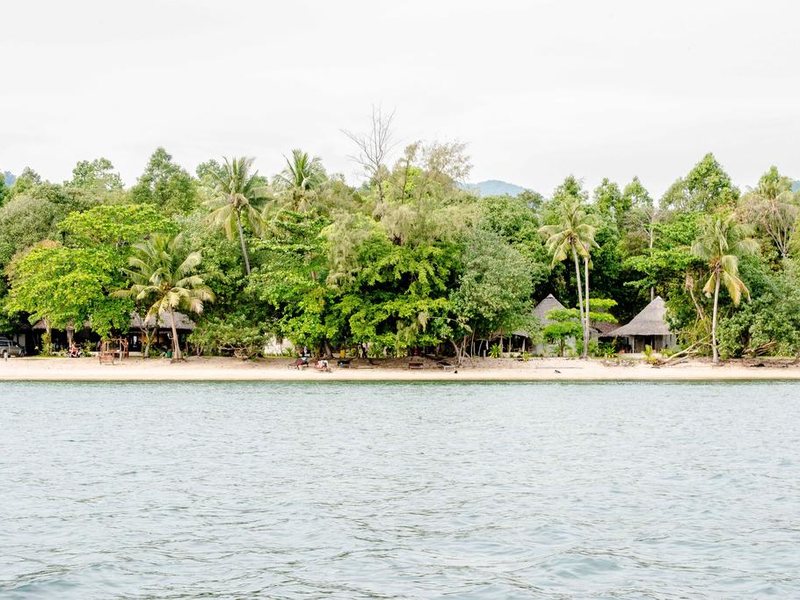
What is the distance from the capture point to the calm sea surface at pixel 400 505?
9781 millimetres

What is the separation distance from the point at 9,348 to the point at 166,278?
40.7 feet

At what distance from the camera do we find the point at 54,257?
43188 millimetres

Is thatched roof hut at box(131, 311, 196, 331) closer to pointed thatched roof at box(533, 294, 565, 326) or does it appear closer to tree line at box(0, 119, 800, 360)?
tree line at box(0, 119, 800, 360)

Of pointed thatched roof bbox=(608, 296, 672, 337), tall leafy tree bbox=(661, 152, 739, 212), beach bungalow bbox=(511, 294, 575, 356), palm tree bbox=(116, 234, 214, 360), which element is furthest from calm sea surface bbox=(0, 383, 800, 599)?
tall leafy tree bbox=(661, 152, 739, 212)

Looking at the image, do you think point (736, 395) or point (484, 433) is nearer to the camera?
point (484, 433)

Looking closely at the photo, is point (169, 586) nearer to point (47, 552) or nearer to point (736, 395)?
point (47, 552)

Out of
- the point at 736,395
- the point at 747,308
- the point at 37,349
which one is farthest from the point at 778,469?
the point at 37,349

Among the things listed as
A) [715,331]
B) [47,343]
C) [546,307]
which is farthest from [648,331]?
[47,343]

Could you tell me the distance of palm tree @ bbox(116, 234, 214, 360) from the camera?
42531 millimetres

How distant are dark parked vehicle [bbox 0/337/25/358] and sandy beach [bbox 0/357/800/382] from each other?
3.33 meters

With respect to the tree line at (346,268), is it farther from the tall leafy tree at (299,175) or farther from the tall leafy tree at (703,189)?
the tall leafy tree at (703,189)

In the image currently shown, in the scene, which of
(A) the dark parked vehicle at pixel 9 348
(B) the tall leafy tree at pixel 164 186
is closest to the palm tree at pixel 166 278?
(A) the dark parked vehicle at pixel 9 348

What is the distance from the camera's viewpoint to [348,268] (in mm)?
40938

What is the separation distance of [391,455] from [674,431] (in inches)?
315
